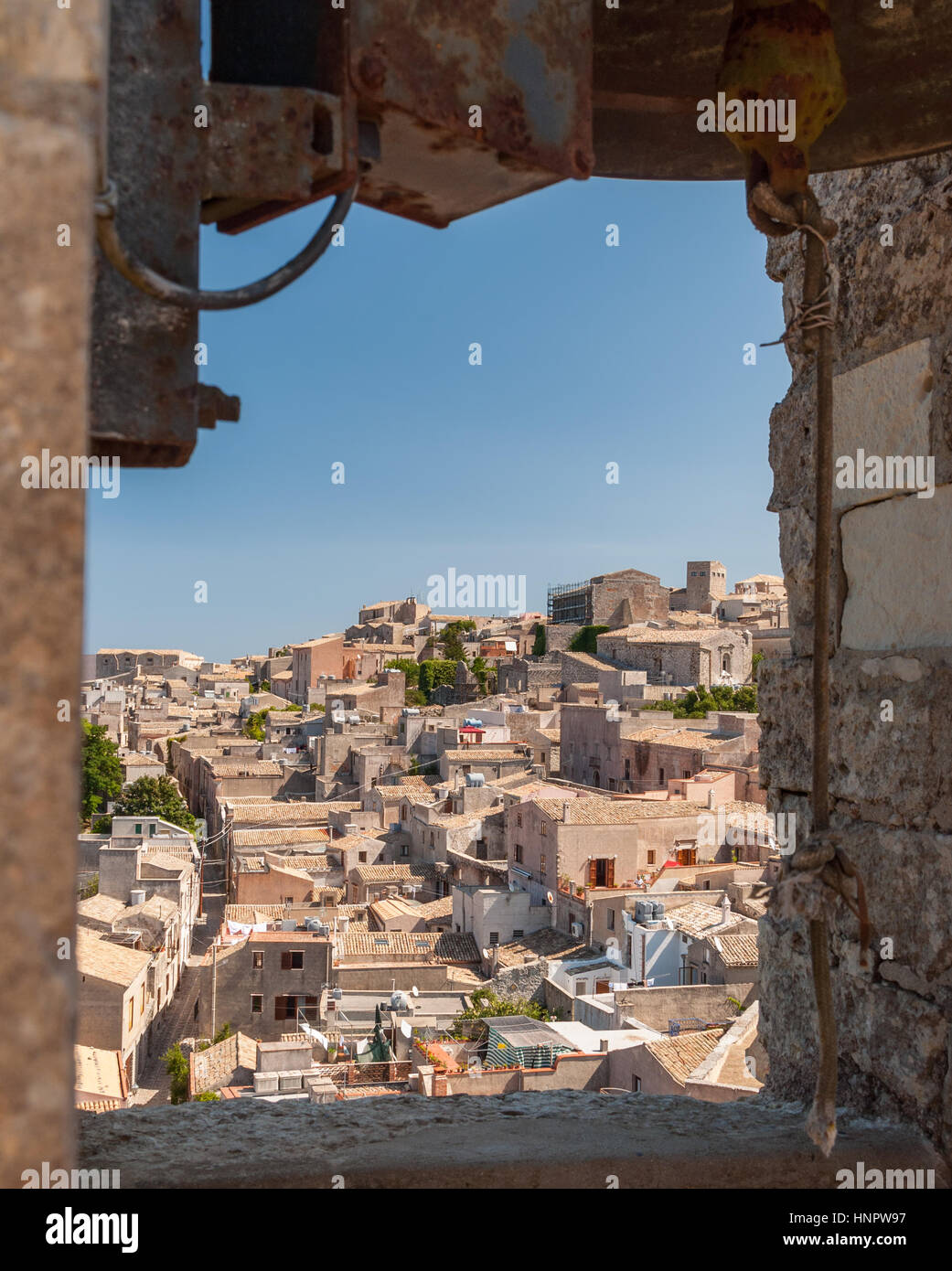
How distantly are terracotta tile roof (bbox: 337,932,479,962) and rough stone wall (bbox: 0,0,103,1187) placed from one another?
2226 centimetres

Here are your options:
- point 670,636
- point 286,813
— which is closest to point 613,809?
point 286,813

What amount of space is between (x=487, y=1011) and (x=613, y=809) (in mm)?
8794

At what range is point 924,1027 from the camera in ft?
6.80

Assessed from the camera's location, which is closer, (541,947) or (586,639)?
(541,947)

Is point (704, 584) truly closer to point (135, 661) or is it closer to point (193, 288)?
point (135, 661)

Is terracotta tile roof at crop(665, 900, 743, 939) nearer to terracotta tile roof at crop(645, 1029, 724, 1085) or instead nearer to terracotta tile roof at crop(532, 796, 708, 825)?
terracotta tile roof at crop(532, 796, 708, 825)

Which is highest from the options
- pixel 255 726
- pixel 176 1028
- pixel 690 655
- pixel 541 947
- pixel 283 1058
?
pixel 690 655

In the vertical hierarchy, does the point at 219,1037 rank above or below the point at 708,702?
below

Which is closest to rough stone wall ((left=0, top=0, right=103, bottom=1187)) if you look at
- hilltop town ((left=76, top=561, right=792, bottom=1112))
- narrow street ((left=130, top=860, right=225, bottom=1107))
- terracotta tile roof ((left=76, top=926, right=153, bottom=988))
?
hilltop town ((left=76, top=561, right=792, bottom=1112))

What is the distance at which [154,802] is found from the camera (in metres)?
37.8

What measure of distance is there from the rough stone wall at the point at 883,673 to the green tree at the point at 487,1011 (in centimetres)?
1568

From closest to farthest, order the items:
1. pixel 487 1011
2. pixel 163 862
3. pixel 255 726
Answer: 1. pixel 487 1011
2. pixel 163 862
3. pixel 255 726

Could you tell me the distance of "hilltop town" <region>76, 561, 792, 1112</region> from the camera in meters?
15.7
